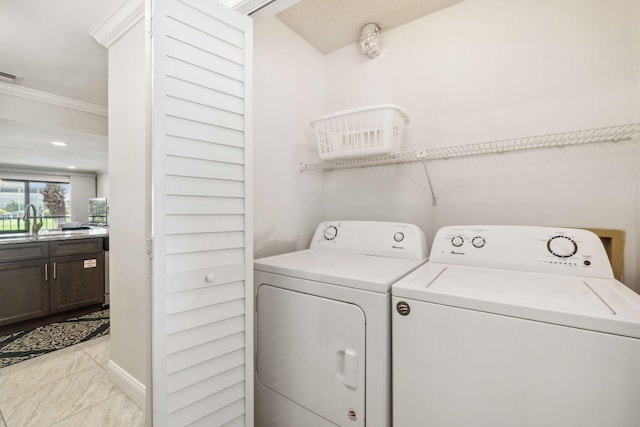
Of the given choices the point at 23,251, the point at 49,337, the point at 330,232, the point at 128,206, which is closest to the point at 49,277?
the point at 23,251

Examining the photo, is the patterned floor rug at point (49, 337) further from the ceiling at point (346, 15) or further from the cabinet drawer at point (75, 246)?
the ceiling at point (346, 15)

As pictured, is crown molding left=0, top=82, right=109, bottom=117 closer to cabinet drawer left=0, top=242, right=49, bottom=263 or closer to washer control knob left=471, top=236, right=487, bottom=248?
cabinet drawer left=0, top=242, right=49, bottom=263

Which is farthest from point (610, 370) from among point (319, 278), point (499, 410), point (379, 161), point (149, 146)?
point (149, 146)

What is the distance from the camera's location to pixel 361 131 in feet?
5.37

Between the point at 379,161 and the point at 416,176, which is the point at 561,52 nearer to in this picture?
the point at 416,176

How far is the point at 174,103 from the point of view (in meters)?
1.04

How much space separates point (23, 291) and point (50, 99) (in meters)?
1.95

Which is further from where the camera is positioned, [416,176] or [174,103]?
[416,176]

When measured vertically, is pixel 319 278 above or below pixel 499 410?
above

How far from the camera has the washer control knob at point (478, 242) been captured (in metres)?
1.37

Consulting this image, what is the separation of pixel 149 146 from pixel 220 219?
14.5 inches

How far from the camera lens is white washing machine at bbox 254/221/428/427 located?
1053mm

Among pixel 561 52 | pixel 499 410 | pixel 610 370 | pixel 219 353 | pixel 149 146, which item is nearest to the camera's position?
pixel 610 370

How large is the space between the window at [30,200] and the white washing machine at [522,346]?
31.0 ft
